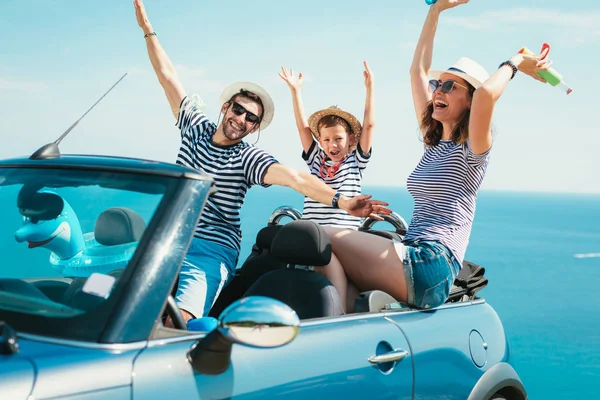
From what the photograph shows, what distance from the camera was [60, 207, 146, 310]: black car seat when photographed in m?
2.22

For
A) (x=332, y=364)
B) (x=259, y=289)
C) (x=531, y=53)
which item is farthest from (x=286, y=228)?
(x=531, y=53)

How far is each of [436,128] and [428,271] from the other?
1120 mm

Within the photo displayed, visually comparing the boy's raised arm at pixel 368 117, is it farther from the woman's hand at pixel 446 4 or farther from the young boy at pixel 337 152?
the woman's hand at pixel 446 4

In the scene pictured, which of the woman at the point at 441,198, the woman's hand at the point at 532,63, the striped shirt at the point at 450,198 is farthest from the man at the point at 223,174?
the woman's hand at the point at 532,63

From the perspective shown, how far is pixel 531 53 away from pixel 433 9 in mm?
1211

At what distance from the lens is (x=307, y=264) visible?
3207 millimetres

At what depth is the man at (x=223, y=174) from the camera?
11.8 ft

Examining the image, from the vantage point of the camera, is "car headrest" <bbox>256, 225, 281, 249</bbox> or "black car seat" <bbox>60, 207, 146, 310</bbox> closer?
"black car seat" <bbox>60, 207, 146, 310</bbox>

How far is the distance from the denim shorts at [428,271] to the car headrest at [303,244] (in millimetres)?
452

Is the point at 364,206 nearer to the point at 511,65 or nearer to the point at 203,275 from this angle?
the point at 203,275

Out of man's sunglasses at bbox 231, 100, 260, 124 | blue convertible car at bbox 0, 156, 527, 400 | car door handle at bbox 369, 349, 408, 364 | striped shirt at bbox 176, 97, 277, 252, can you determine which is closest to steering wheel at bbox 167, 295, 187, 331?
blue convertible car at bbox 0, 156, 527, 400

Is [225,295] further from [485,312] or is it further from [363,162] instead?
[363,162]

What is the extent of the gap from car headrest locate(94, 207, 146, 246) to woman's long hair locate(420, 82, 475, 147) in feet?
6.72

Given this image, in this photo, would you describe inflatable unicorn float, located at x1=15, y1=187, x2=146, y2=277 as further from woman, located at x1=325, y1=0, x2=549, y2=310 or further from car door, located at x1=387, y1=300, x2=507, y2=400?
woman, located at x1=325, y1=0, x2=549, y2=310
